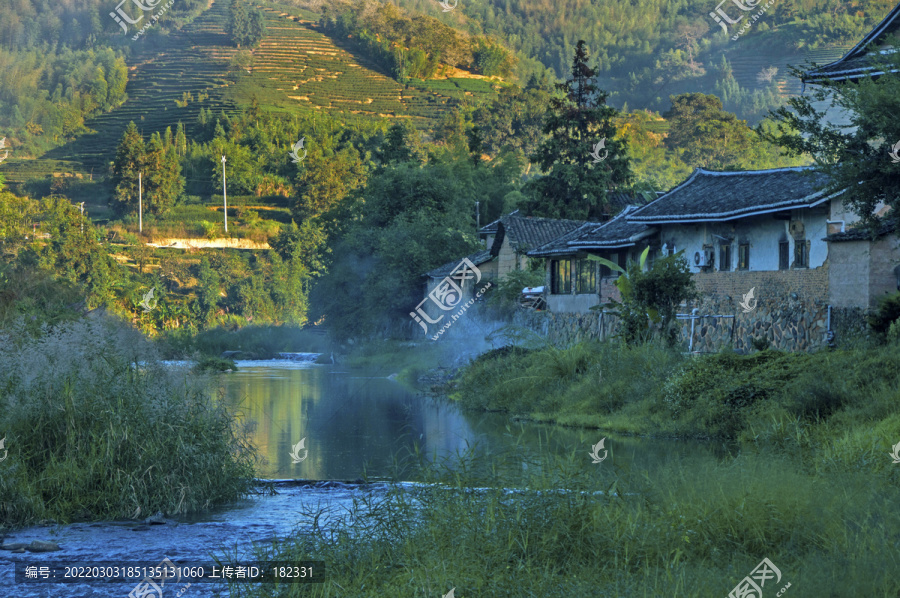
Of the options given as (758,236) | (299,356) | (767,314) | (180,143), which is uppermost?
(180,143)

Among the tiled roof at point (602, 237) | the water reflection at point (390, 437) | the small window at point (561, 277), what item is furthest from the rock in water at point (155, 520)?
the small window at point (561, 277)

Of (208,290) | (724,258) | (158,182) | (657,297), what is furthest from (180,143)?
(657,297)

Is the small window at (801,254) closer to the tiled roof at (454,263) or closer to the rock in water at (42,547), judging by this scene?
the rock in water at (42,547)

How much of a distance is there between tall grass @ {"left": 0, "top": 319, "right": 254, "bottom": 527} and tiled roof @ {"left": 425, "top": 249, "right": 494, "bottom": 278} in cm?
3643

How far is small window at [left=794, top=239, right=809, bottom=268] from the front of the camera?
27656 millimetres

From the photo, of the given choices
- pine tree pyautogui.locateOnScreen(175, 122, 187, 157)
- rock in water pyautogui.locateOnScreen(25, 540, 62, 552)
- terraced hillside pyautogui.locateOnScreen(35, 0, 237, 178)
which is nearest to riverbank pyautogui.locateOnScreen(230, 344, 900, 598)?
rock in water pyautogui.locateOnScreen(25, 540, 62, 552)

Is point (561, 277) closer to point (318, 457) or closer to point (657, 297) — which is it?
point (657, 297)

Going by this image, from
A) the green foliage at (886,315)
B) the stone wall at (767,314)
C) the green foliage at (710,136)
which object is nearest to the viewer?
the green foliage at (886,315)

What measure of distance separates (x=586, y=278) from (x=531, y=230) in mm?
8629

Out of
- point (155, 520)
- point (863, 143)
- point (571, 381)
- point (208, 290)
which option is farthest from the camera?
point (208, 290)

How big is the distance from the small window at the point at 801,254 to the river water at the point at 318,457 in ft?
27.4

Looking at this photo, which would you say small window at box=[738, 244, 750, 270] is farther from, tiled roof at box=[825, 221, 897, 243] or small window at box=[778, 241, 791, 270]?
tiled roof at box=[825, 221, 897, 243]

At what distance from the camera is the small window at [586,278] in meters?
38.7

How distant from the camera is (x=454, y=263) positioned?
54.2 m
